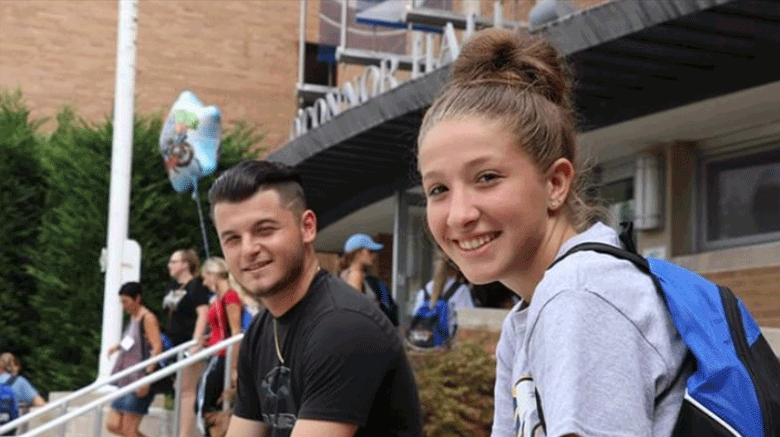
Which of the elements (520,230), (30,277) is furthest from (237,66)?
(520,230)

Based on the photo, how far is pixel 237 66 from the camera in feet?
84.3

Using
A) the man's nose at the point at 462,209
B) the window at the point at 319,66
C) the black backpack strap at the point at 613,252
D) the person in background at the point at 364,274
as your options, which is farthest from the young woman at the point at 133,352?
the window at the point at 319,66

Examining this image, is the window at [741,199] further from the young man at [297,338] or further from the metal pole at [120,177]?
the young man at [297,338]

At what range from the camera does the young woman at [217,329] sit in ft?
30.5

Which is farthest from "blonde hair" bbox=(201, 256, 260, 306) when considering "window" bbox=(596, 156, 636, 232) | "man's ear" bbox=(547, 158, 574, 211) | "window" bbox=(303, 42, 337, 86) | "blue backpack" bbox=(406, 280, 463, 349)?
"window" bbox=(303, 42, 337, 86)

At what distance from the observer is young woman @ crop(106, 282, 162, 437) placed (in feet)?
35.7

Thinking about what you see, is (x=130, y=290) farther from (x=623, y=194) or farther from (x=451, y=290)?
(x=623, y=194)

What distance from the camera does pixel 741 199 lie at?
36.7ft

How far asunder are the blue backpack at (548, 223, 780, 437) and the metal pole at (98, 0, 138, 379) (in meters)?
11.9

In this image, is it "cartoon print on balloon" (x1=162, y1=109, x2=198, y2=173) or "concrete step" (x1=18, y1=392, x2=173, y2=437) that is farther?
"cartoon print on balloon" (x1=162, y1=109, x2=198, y2=173)

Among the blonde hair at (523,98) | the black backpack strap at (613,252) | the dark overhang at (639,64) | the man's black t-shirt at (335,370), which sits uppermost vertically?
the dark overhang at (639,64)

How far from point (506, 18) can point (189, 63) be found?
41.0 ft

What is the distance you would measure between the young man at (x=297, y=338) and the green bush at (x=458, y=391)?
3808 mm

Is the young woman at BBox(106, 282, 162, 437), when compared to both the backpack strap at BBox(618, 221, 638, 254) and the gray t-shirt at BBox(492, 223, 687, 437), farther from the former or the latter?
the gray t-shirt at BBox(492, 223, 687, 437)
